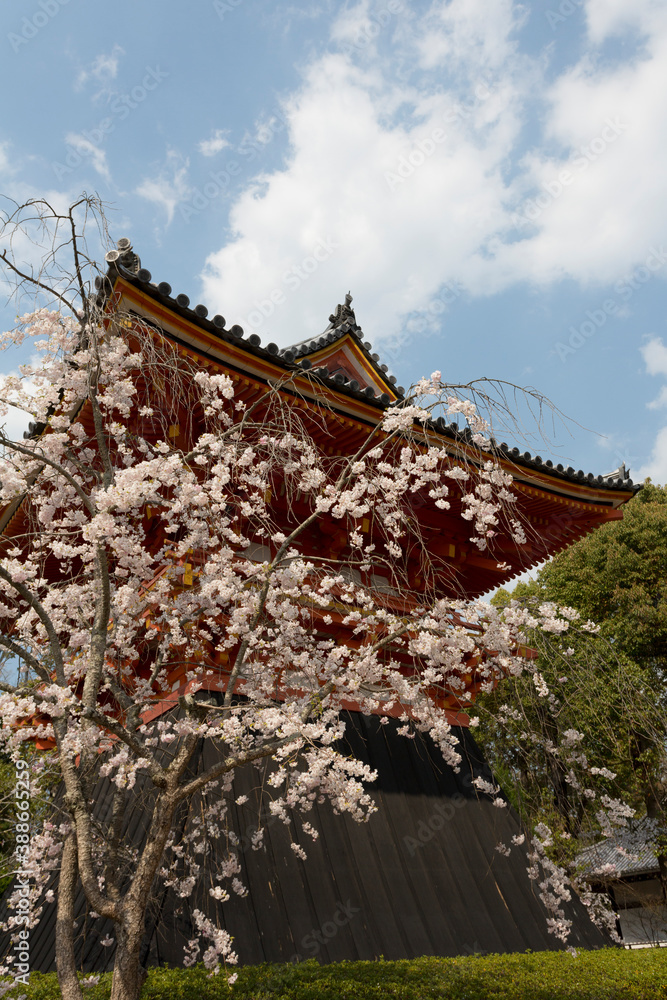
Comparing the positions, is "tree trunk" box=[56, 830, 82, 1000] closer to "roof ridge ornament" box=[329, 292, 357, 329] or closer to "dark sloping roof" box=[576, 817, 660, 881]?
"roof ridge ornament" box=[329, 292, 357, 329]

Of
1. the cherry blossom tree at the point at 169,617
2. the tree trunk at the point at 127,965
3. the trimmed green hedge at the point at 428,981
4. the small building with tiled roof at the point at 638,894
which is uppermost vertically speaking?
the cherry blossom tree at the point at 169,617

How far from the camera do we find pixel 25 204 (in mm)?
3848

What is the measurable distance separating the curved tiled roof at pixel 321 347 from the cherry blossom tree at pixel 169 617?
11.3 inches

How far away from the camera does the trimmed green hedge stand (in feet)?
12.7

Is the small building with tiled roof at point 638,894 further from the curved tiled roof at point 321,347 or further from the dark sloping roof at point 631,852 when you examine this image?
the curved tiled roof at point 321,347

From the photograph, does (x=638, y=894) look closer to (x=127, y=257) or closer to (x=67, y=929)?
(x=67, y=929)

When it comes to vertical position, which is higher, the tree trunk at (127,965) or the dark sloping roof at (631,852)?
the tree trunk at (127,965)

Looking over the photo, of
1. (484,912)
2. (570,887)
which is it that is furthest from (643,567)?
(484,912)

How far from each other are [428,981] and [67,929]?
2.67 meters

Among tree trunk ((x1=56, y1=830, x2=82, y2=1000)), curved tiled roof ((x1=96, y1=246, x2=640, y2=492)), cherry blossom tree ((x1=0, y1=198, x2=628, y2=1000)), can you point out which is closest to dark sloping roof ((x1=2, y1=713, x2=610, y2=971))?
cherry blossom tree ((x1=0, y1=198, x2=628, y2=1000))

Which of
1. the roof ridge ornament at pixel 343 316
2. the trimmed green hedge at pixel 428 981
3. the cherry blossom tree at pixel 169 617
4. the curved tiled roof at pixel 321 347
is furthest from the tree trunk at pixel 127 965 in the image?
the roof ridge ornament at pixel 343 316

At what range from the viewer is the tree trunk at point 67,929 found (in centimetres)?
309

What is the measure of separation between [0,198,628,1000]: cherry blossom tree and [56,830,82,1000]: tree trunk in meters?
0.01

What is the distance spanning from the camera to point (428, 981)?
4531 millimetres
